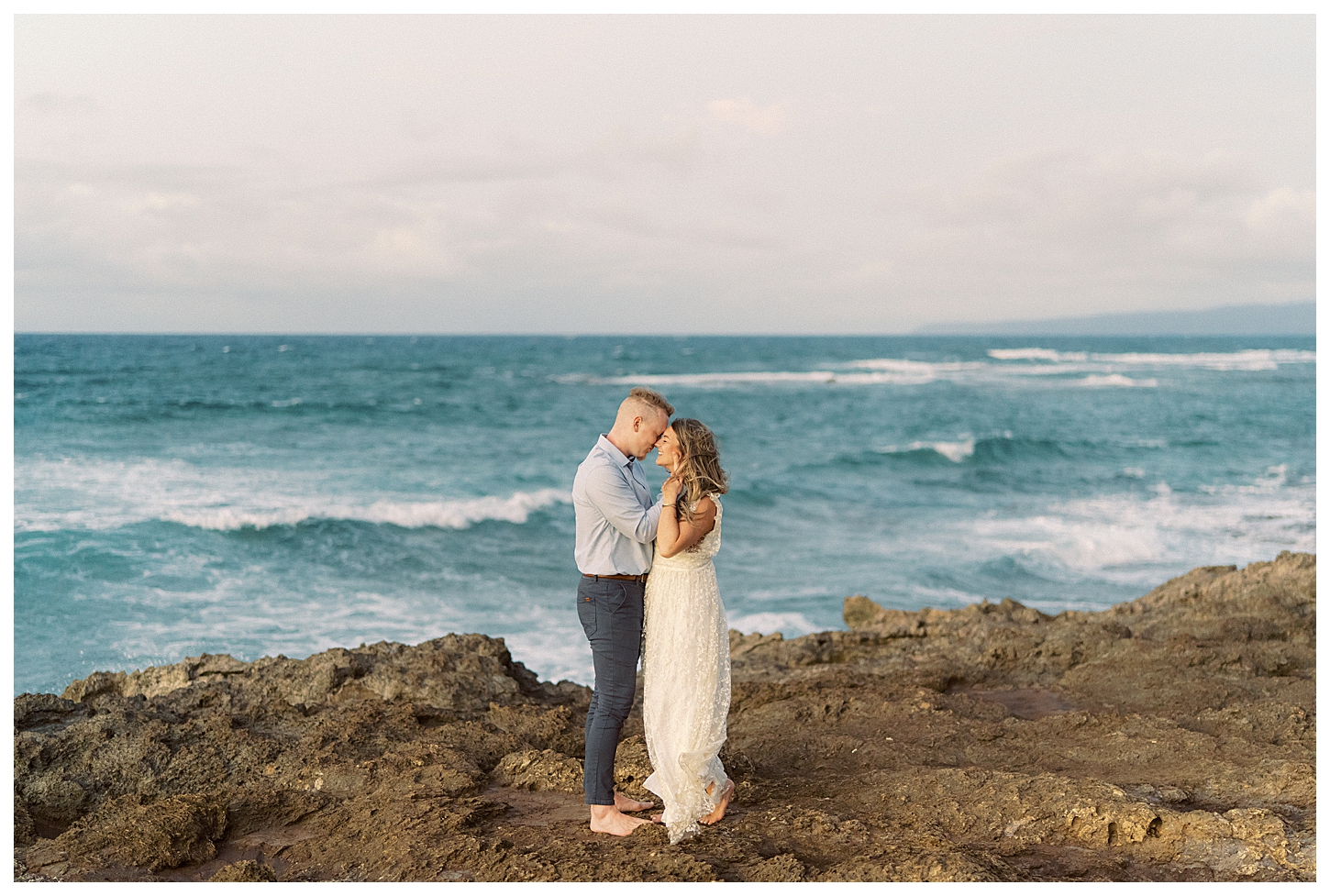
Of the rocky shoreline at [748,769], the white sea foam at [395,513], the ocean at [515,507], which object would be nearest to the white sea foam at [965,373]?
the ocean at [515,507]

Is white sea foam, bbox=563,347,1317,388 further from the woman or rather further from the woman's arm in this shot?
the woman's arm

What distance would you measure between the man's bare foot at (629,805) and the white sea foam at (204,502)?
11.7m

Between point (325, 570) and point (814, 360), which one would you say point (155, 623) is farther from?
point (814, 360)

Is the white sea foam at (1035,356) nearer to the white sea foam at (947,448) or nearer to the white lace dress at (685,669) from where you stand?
the white sea foam at (947,448)

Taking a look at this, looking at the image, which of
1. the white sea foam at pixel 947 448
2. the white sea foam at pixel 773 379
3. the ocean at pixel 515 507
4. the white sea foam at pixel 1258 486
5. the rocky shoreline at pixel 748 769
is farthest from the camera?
the white sea foam at pixel 773 379

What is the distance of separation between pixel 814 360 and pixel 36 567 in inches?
2524

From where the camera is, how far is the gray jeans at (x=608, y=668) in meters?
3.96

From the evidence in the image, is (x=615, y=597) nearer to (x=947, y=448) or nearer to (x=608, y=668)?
(x=608, y=668)

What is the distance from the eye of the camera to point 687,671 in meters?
4.03

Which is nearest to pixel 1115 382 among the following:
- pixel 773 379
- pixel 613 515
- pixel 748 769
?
pixel 773 379

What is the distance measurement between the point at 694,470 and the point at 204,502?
14.6 m

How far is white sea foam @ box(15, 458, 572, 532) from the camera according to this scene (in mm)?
14523

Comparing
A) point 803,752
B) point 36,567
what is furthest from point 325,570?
point 803,752

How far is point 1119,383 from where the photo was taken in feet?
152
